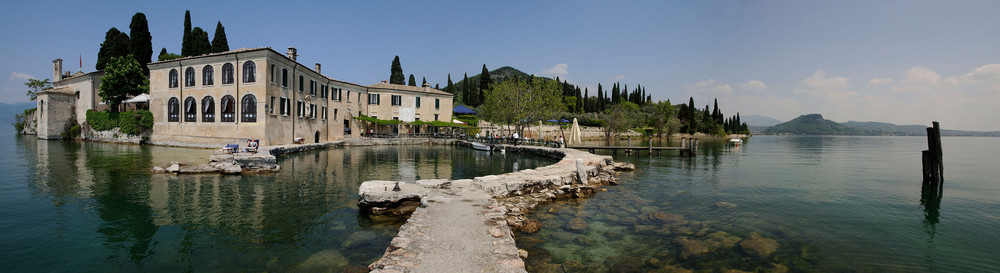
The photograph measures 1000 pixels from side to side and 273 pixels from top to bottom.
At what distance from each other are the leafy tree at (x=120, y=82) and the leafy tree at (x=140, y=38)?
5654 millimetres

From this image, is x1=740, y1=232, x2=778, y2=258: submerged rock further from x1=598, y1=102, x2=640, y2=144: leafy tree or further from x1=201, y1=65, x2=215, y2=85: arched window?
x1=598, y1=102, x2=640, y2=144: leafy tree

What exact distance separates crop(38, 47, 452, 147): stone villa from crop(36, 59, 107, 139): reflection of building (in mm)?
85

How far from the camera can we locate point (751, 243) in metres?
8.00

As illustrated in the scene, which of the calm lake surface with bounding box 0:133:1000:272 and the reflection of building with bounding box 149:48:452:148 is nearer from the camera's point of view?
the calm lake surface with bounding box 0:133:1000:272

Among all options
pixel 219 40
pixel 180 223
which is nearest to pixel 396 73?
pixel 219 40

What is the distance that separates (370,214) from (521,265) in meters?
5.29

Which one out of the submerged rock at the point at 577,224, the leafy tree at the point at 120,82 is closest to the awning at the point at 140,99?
the leafy tree at the point at 120,82

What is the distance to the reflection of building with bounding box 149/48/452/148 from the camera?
2667 cm

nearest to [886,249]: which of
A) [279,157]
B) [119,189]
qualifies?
[119,189]

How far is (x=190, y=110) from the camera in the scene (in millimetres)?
28922

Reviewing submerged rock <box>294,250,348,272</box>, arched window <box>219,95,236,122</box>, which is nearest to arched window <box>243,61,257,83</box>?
arched window <box>219,95,236,122</box>

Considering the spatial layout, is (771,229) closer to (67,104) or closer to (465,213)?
(465,213)

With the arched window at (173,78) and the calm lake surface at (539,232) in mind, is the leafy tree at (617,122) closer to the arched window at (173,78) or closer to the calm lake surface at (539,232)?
the calm lake surface at (539,232)

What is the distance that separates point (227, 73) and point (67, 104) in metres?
21.1
